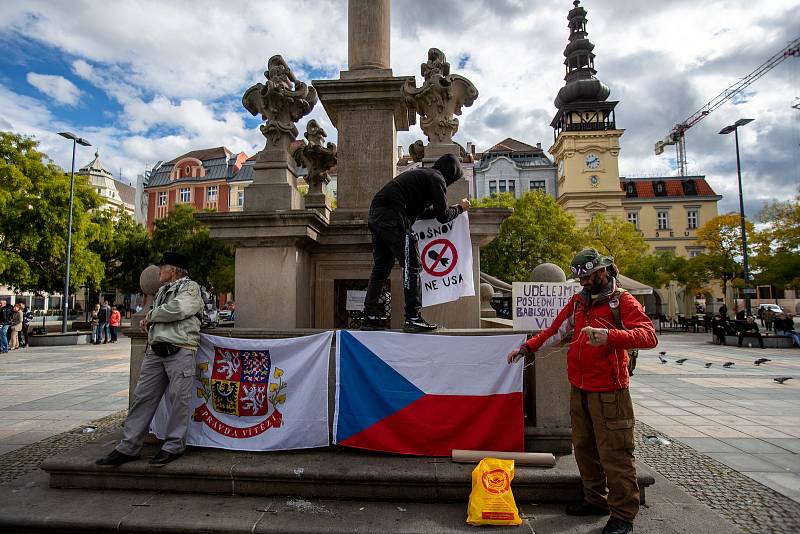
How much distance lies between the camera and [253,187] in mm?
6188

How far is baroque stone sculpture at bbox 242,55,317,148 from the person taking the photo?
6.25m

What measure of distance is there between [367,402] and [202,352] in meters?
1.62

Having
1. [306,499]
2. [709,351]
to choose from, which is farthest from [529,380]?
[709,351]

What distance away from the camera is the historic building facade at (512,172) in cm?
5978

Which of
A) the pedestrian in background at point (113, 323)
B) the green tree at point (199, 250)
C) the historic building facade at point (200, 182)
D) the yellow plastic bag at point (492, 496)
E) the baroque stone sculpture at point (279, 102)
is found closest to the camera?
the yellow plastic bag at point (492, 496)

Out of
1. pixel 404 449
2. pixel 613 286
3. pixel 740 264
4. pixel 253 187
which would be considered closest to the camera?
pixel 613 286

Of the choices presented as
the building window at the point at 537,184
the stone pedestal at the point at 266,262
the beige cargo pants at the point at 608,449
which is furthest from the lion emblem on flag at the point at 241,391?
the building window at the point at 537,184

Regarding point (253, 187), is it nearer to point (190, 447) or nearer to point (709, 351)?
point (190, 447)

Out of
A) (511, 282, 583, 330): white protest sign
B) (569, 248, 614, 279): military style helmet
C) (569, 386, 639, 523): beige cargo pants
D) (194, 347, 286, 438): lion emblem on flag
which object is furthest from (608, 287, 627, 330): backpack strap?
(194, 347, 286, 438): lion emblem on flag

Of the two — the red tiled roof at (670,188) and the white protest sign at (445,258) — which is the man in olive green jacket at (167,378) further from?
the red tiled roof at (670,188)

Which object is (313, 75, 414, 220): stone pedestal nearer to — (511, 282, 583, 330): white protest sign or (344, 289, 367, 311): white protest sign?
(344, 289, 367, 311): white protest sign

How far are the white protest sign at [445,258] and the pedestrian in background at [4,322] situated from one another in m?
18.4

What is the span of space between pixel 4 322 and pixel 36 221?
8.37 m

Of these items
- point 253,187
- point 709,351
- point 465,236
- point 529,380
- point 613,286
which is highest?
point 253,187
